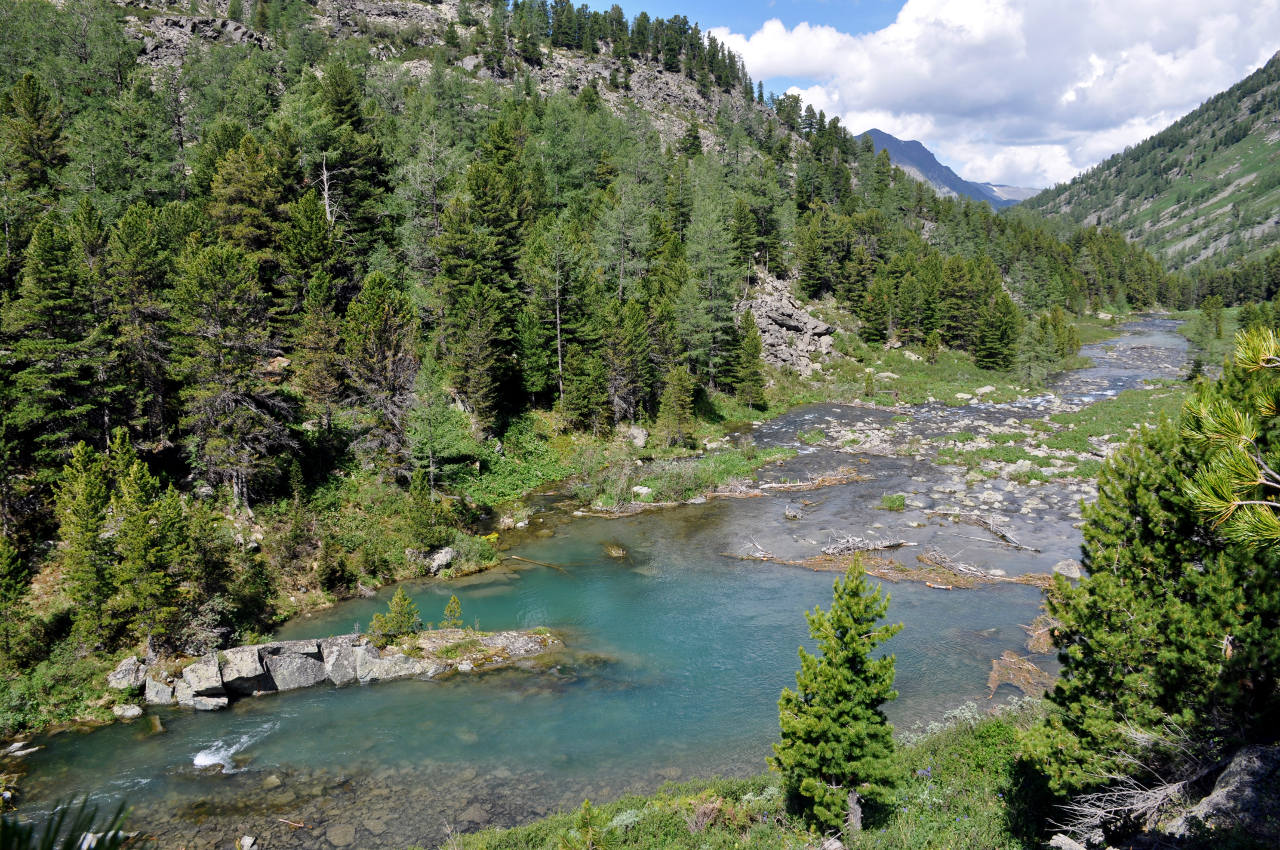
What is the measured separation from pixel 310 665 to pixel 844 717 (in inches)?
807

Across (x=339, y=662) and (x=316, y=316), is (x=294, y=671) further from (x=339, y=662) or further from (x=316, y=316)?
(x=316, y=316)

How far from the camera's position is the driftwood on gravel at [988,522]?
34.2 metres

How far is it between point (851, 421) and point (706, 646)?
42.7 metres

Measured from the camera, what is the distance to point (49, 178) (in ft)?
158

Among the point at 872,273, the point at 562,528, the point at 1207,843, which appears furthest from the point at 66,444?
the point at 872,273

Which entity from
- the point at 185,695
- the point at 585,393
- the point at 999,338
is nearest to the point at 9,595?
the point at 185,695

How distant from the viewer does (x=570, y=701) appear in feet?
75.8

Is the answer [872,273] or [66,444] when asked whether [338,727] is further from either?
[872,273]

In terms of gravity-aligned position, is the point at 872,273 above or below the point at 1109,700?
above

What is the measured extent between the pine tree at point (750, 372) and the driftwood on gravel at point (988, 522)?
100 feet

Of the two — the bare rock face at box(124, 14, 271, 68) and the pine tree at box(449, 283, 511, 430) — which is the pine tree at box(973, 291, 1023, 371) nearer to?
the pine tree at box(449, 283, 511, 430)

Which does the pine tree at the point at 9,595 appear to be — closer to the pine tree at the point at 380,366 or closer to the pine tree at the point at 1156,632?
the pine tree at the point at 380,366

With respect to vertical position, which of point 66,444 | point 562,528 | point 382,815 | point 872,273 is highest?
point 872,273

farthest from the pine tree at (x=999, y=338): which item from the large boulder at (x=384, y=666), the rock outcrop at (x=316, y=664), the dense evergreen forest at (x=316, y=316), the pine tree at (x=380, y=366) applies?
the large boulder at (x=384, y=666)
